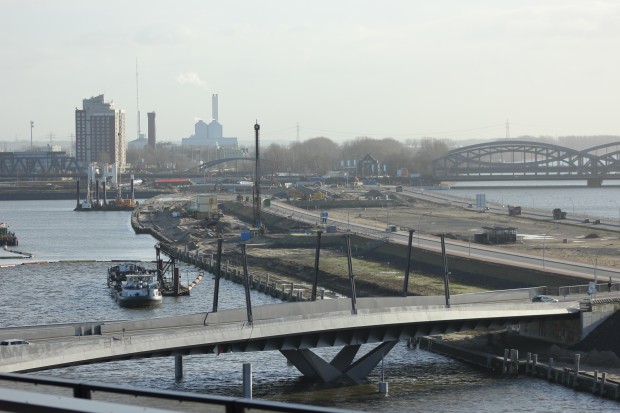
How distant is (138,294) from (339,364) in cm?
2113

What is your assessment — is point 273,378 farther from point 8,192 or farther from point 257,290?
point 8,192

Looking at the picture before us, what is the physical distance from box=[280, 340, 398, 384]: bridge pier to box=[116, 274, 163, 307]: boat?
66.6 feet

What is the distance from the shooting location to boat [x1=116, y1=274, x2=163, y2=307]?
48.4 meters

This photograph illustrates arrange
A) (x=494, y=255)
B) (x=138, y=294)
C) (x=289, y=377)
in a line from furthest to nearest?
(x=494, y=255) → (x=138, y=294) → (x=289, y=377)

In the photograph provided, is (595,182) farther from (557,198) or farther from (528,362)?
(528,362)

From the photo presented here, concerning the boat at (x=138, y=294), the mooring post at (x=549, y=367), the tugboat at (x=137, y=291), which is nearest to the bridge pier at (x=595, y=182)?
the tugboat at (x=137, y=291)

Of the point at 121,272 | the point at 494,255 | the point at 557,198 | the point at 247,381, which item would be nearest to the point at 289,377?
the point at 247,381

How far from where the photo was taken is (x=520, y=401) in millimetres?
26781

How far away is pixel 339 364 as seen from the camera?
29.2 m

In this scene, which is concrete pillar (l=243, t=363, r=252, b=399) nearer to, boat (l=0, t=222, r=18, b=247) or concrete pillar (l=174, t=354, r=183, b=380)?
concrete pillar (l=174, t=354, r=183, b=380)

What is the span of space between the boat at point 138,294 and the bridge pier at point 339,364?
20312 millimetres

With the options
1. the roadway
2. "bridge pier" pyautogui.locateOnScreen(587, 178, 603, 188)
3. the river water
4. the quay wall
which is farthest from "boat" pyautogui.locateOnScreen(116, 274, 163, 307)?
"bridge pier" pyautogui.locateOnScreen(587, 178, 603, 188)

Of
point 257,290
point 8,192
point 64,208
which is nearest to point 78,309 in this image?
point 257,290

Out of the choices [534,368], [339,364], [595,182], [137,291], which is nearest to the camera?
[339,364]
